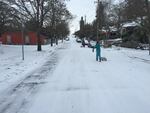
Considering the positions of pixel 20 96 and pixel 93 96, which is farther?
pixel 20 96

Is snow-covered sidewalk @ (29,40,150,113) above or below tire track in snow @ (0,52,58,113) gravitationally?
above

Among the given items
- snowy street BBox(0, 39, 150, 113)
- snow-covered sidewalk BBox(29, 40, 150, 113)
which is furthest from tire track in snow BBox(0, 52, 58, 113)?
snow-covered sidewalk BBox(29, 40, 150, 113)

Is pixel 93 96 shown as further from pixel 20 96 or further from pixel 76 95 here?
pixel 20 96

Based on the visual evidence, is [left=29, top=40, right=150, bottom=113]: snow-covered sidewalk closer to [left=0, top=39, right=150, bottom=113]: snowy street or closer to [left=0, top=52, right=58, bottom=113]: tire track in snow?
[left=0, top=39, right=150, bottom=113]: snowy street

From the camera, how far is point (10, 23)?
158 feet

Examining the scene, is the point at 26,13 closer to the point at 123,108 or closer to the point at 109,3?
the point at 123,108

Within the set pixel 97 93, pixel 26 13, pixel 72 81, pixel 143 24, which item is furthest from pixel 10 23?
pixel 97 93

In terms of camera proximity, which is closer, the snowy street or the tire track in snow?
the snowy street

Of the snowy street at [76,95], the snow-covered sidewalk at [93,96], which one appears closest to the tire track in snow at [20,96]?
the snowy street at [76,95]

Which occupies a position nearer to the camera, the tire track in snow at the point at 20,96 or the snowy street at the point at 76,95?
the snowy street at the point at 76,95

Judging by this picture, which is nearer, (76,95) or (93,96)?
(93,96)

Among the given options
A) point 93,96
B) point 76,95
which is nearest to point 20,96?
point 76,95

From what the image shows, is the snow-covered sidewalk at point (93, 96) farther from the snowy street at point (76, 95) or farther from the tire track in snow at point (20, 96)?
the tire track in snow at point (20, 96)

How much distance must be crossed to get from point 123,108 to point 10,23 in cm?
4093
